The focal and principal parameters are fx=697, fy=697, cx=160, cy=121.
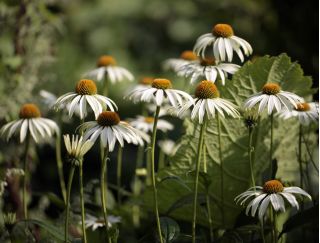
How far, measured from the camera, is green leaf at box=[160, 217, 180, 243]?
4.95 feet

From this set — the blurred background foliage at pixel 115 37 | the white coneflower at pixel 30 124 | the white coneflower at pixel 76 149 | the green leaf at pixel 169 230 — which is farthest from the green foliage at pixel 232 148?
the blurred background foliage at pixel 115 37

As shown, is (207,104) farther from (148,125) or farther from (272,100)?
(148,125)

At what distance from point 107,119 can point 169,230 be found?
0.95 feet

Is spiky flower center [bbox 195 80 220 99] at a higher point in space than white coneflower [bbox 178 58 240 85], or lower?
lower

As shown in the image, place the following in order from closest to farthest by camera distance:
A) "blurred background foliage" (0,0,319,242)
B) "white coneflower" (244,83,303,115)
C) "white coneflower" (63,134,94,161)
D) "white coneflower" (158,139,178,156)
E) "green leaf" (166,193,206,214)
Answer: "white coneflower" (63,134,94,161) → "white coneflower" (244,83,303,115) → "green leaf" (166,193,206,214) → "white coneflower" (158,139,178,156) → "blurred background foliage" (0,0,319,242)

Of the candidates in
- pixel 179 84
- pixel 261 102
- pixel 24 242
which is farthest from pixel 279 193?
pixel 179 84

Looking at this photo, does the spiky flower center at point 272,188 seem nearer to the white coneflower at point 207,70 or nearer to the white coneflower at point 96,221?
the white coneflower at point 207,70

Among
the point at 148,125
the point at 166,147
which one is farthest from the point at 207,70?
the point at 166,147

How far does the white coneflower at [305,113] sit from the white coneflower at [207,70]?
17cm

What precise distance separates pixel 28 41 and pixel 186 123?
924 mm

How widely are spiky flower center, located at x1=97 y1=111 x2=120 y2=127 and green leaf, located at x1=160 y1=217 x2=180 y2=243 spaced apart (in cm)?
26

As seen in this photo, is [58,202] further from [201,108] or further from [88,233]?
[201,108]

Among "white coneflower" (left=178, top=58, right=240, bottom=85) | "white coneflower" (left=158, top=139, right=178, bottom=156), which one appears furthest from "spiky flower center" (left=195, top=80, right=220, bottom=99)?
"white coneflower" (left=158, top=139, right=178, bottom=156)

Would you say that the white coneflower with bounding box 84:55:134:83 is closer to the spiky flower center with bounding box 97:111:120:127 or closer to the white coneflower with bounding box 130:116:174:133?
the white coneflower with bounding box 130:116:174:133
